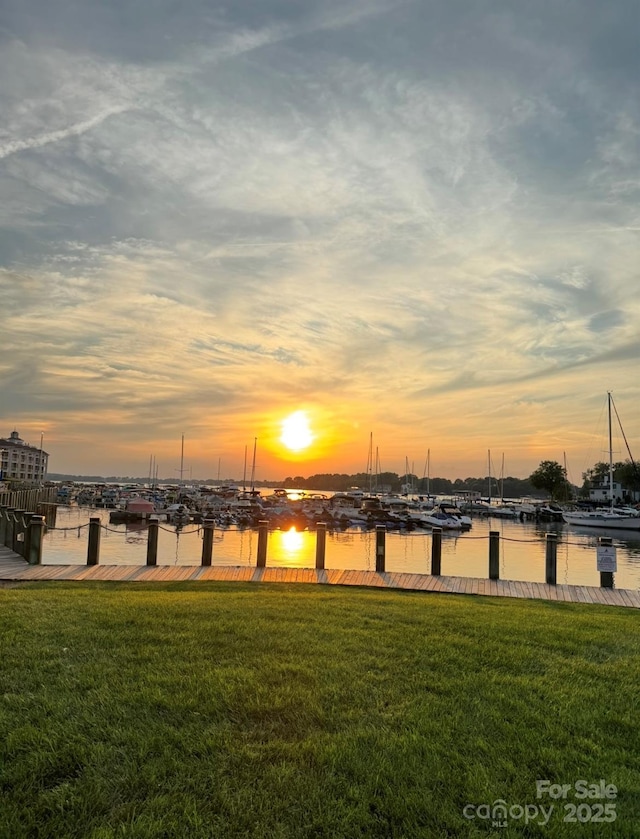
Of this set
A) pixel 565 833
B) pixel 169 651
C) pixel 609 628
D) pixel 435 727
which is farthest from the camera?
pixel 609 628

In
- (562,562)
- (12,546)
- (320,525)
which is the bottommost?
(562,562)

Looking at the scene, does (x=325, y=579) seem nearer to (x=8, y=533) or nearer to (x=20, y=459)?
(x=8, y=533)

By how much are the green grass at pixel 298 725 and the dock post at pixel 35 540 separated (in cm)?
810

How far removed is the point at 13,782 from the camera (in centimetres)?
372

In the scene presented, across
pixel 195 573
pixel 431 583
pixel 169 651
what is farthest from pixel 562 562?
pixel 169 651

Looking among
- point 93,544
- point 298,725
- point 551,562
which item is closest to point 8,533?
point 93,544

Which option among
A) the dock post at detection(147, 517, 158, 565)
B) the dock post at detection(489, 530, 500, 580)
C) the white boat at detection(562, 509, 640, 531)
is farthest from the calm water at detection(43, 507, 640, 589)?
the white boat at detection(562, 509, 640, 531)

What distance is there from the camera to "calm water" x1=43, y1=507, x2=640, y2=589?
29438 mm

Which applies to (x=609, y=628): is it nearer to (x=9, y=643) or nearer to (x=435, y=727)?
(x=435, y=727)

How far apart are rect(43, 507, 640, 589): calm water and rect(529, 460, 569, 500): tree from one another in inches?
2559

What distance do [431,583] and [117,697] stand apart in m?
10.1

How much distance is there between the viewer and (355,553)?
38469 mm

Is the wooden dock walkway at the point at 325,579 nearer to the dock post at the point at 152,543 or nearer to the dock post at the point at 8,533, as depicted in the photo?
the dock post at the point at 152,543

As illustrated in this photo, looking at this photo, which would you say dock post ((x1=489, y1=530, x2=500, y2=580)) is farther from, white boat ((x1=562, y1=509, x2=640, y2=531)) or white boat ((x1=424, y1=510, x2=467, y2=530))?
white boat ((x1=562, y1=509, x2=640, y2=531))
